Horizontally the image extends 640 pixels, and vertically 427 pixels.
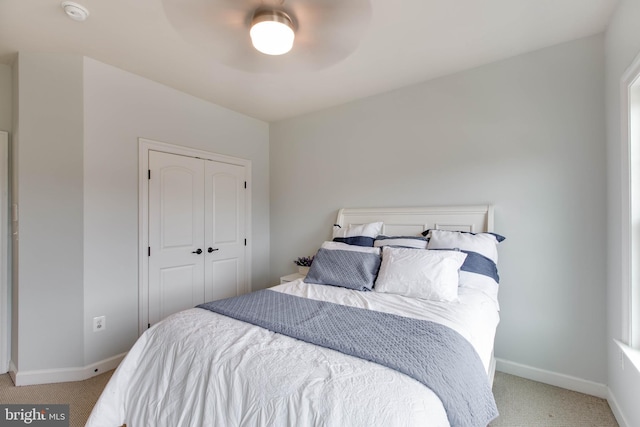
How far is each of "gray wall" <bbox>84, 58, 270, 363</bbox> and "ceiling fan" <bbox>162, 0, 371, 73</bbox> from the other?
67.0 inches

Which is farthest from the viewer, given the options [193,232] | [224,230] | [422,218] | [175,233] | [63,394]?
[224,230]

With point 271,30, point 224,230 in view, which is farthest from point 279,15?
point 224,230

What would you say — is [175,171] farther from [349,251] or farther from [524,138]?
[524,138]

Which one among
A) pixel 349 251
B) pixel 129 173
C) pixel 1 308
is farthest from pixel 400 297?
pixel 1 308

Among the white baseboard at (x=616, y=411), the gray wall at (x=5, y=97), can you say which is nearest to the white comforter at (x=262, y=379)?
the white baseboard at (x=616, y=411)

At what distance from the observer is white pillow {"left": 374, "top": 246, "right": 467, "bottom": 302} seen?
1.96 meters

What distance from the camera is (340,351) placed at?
49.7 inches

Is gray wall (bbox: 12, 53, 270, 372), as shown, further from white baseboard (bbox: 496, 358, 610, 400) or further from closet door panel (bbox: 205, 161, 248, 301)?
white baseboard (bbox: 496, 358, 610, 400)

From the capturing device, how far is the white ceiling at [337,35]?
1.44 m

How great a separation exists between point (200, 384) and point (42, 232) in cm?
205

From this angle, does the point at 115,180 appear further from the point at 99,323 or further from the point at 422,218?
the point at 422,218

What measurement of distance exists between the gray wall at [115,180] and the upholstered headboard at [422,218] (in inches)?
78.7

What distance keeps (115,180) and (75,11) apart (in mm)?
1270

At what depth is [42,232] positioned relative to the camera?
234 centimetres
